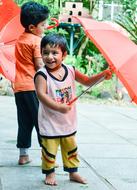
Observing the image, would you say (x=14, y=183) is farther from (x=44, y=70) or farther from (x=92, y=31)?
(x=92, y=31)

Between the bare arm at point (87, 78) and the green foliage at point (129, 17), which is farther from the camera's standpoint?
the green foliage at point (129, 17)

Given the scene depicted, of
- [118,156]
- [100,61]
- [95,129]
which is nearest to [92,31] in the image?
[118,156]

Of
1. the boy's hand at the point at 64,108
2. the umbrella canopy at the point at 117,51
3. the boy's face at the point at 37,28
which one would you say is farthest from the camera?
the boy's face at the point at 37,28

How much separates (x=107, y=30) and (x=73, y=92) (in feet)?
2.03

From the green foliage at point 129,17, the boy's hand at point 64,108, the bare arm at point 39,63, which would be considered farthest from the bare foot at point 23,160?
the green foliage at point 129,17

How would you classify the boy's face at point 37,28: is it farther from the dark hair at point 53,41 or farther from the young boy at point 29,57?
the dark hair at point 53,41

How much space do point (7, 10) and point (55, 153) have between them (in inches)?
83.7

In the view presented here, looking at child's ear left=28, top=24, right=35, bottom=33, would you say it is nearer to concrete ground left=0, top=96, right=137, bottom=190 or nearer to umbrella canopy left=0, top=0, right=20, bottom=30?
umbrella canopy left=0, top=0, right=20, bottom=30

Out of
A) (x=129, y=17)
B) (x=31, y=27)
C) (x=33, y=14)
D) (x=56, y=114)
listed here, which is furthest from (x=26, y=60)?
(x=129, y=17)

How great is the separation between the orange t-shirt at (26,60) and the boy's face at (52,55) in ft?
1.74

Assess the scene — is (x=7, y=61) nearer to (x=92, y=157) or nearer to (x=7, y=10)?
(x=7, y=10)

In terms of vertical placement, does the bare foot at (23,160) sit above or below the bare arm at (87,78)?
below

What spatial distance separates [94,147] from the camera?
6234 millimetres

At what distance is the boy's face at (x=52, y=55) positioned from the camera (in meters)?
4.22
